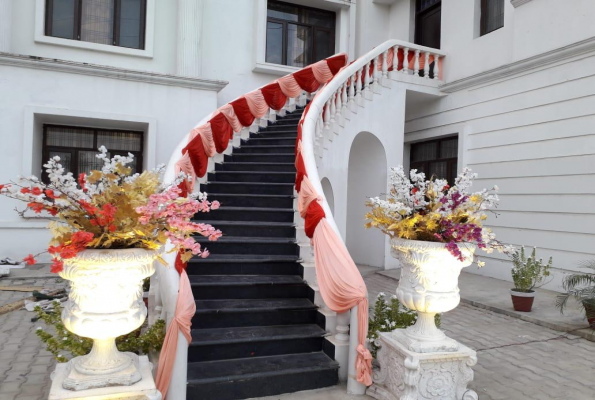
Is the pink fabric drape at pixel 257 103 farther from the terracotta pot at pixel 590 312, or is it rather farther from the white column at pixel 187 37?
the terracotta pot at pixel 590 312

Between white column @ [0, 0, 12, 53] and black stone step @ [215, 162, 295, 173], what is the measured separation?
4.76 m

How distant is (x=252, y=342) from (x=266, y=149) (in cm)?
430

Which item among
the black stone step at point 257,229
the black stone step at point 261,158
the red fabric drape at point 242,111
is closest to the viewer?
the black stone step at point 257,229

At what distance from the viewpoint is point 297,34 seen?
10875mm

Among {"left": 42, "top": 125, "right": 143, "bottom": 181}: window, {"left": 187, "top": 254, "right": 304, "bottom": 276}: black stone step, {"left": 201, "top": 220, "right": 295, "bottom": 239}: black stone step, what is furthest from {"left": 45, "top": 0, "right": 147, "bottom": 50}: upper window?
{"left": 187, "top": 254, "right": 304, "bottom": 276}: black stone step

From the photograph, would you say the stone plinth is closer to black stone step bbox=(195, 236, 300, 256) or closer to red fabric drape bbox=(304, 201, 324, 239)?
red fabric drape bbox=(304, 201, 324, 239)

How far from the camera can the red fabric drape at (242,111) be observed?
734cm

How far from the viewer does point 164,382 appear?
2.65m

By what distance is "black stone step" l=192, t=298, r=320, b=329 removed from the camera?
3564mm

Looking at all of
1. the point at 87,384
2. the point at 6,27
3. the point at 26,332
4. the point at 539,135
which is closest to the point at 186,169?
the point at 26,332

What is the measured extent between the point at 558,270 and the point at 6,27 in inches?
422

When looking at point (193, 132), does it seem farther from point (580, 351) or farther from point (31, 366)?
point (580, 351)

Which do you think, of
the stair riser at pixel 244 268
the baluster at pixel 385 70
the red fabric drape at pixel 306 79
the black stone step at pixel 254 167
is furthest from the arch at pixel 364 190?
the stair riser at pixel 244 268

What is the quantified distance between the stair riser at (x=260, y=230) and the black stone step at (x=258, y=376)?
169cm
